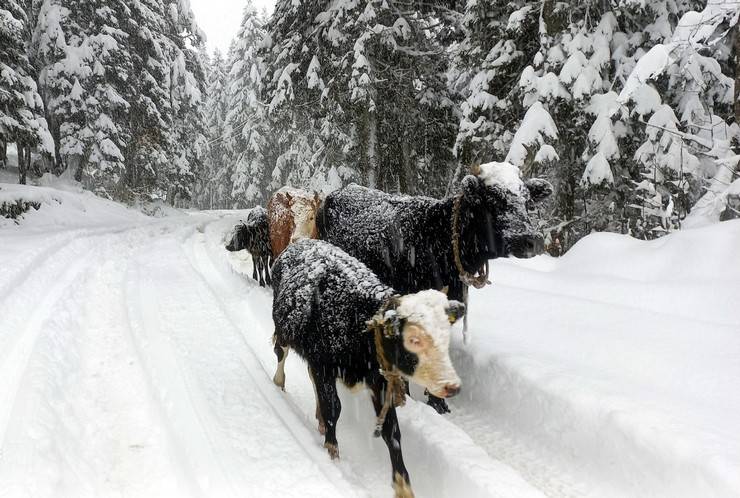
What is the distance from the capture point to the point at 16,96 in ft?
46.9

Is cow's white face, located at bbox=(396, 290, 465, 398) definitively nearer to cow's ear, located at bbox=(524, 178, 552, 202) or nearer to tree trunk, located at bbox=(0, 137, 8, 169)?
cow's ear, located at bbox=(524, 178, 552, 202)

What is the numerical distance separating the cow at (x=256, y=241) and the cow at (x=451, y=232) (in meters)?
4.41

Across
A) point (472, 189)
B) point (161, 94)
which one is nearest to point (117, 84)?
point (161, 94)

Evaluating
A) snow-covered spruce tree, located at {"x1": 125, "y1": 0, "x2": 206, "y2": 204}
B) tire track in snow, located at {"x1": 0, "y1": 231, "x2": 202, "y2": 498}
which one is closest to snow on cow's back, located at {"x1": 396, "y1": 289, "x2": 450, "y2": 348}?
tire track in snow, located at {"x1": 0, "y1": 231, "x2": 202, "y2": 498}

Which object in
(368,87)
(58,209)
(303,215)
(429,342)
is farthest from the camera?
(58,209)

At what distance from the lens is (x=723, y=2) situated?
16.2 ft

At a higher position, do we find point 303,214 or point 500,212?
point 303,214

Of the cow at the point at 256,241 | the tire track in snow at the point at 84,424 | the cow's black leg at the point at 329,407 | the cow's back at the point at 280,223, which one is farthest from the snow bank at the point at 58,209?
the cow's black leg at the point at 329,407

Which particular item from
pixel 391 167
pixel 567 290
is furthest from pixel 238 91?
pixel 567 290

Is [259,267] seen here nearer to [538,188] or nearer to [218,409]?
[218,409]

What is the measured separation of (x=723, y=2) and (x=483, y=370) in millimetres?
4397

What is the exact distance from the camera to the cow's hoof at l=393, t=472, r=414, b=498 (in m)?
3.48

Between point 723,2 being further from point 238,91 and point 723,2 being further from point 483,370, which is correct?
point 238,91

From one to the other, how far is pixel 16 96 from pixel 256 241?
982 cm
